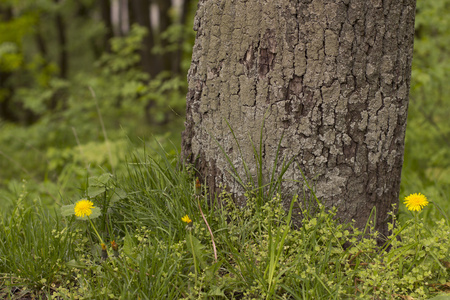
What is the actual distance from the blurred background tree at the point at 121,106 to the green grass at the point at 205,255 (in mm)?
564

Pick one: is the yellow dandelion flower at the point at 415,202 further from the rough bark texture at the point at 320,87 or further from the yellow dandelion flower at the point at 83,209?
the yellow dandelion flower at the point at 83,209

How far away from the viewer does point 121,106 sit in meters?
7.47

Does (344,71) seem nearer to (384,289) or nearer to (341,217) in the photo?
(341,217)

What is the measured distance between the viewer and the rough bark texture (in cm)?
178

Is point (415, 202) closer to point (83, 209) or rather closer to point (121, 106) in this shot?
point (83, 209)

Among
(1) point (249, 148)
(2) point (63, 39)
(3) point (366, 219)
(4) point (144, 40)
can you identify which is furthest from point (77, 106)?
(2) point (63, 39)

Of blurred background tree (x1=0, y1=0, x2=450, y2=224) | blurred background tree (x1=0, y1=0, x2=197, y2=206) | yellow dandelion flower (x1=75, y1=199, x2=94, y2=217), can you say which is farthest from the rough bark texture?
blurred background tree (x1=0, y1=0, x2=197, y2=206)

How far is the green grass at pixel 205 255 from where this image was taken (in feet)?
5.12

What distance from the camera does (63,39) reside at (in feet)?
44.2

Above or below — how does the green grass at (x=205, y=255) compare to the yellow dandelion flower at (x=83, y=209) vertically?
below

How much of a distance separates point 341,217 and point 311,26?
3.21 feet

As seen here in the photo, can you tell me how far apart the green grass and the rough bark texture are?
0.22m

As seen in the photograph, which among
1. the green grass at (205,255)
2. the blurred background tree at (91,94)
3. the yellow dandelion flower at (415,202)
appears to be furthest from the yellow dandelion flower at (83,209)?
the yellow dandelion flower at (415,202)

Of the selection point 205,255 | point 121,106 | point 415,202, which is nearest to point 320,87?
point 415,202
